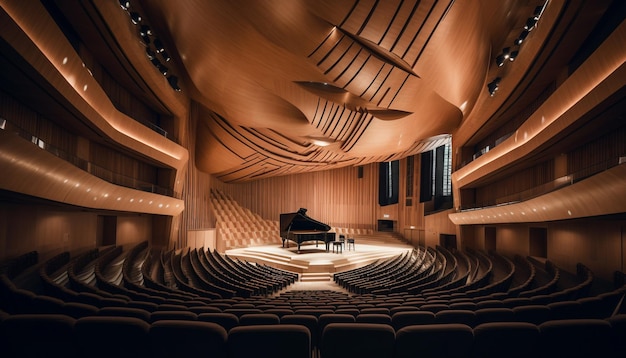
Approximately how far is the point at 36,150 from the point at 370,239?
18.5 meters

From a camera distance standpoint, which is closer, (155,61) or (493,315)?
(493,315)

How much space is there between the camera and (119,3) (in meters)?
8.67

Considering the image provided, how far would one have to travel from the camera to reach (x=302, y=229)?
16.3 meters

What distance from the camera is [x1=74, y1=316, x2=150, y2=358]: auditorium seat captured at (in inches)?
67.0

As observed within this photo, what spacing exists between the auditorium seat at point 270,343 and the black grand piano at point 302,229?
13323 mm

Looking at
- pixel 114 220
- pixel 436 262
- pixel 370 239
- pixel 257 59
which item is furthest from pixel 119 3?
pixel 370 239

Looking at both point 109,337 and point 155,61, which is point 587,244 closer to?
point 109,337

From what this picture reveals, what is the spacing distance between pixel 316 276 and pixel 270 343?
10880 mm

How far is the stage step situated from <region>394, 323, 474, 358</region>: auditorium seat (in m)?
10.4

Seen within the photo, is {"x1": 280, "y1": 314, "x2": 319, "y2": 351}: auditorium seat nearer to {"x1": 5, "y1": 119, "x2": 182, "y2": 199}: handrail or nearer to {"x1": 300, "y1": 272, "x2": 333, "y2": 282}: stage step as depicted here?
{"x1": 5, "y1": 119, "x2": 182, "y2": 199}: handrail

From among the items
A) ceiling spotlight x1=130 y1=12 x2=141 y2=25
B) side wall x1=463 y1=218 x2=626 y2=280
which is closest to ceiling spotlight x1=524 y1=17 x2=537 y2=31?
side wall x1=463 y1=218 x2=626 y2=280

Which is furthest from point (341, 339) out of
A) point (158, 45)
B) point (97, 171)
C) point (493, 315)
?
point (158, 45)

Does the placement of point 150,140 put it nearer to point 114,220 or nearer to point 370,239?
point 114,220

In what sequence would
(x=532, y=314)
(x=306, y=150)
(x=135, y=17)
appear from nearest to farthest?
(x=532, y=314) → (x=135, y=17) → (x=306, y=150)
